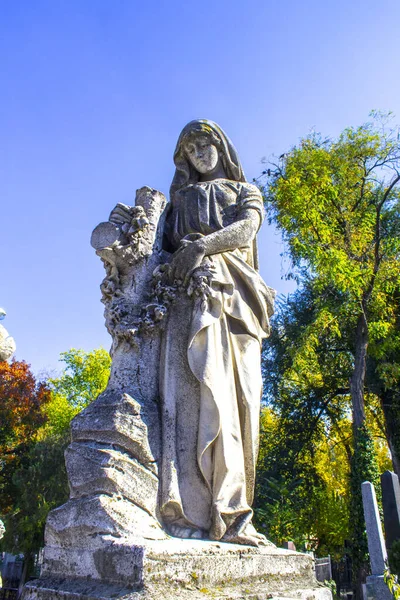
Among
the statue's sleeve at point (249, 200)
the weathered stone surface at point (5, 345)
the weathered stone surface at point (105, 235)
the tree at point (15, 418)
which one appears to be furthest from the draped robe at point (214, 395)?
the tree at point (15, 418)

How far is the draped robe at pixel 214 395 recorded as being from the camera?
315 centimetres

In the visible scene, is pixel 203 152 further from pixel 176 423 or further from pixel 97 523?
pixel 97 523

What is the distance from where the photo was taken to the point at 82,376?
2916cm

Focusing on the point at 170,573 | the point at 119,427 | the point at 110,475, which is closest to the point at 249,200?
the point at 119,427

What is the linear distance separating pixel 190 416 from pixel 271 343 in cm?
1645

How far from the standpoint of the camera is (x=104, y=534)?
2.63 meters

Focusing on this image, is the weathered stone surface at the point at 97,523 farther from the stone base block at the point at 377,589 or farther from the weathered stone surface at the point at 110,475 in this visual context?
the stone base block at the point at 377,589

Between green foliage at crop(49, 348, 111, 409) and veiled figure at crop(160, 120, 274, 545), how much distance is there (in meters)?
24.7

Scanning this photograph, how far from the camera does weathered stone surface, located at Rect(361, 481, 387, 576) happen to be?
31.5 feet

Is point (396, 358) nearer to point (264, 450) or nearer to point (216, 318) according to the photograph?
point (264, 450)

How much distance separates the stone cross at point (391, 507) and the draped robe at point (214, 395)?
8304 millimetres

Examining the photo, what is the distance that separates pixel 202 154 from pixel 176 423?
2.49m

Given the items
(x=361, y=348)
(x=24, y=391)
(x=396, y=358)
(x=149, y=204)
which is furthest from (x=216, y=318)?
(x=24, y=391)

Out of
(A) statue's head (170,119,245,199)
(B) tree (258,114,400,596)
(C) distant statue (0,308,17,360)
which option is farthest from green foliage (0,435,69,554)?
(A) statue's head (170,119,245,199)
